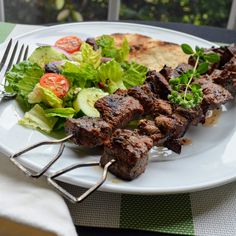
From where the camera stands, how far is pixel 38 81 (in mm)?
1967

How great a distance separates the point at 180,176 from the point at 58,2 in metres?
3.20

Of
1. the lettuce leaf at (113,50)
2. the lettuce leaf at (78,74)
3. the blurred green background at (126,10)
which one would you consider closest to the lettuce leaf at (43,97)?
the lettuce leaf at (78,74)

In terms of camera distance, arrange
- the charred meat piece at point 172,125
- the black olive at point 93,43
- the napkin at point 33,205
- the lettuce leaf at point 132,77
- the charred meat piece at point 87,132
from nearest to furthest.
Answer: the napkin at point 33,205, the charred meat piece at point 87,132, the charred meat piece at point 172,125, the lettuce leaf at point 132,77, the black olive at point 93,43

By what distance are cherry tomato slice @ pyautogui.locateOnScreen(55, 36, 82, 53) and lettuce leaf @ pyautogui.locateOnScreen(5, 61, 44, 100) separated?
400mm

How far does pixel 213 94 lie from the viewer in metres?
1.92

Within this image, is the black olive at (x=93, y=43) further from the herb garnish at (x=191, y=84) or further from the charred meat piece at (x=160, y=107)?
the charred meat piece at (x=160, y=107)

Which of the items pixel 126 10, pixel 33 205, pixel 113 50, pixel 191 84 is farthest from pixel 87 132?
pixel 126 10

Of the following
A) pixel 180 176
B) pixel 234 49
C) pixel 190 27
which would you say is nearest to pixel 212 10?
pixel 190 27

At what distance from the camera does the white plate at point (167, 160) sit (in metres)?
1.46

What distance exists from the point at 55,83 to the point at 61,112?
0.53 feet

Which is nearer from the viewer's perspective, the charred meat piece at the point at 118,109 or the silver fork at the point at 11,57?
the charred meat piece at the point at 118,109

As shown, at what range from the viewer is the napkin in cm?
133

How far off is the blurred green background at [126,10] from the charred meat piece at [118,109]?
108 inches

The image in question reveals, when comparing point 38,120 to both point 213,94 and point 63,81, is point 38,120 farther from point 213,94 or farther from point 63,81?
point 213,94
